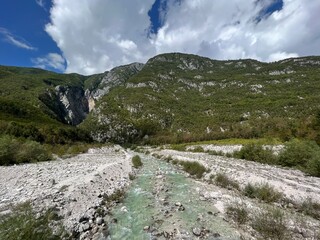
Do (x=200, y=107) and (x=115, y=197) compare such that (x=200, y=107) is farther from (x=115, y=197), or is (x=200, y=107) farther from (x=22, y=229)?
(x=22, y=229)

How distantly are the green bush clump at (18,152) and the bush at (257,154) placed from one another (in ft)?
110

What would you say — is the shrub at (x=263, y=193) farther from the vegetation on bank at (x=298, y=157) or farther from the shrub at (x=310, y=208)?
the vegetation on bank at (x=298, y=157)

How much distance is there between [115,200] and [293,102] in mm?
146527

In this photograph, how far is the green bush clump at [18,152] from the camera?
97.5 feet

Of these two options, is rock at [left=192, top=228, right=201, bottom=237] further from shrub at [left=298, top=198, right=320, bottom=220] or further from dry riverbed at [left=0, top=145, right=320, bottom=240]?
shrub at [left=298, top=198, right=320, bottom=220]

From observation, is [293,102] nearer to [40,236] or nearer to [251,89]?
[251,89]

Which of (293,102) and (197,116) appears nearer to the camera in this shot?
(293,102)

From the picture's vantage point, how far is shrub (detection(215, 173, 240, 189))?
1864 cm

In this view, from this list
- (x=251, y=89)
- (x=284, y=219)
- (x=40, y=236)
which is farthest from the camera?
(x=251, y=89)

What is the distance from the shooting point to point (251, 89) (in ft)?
601

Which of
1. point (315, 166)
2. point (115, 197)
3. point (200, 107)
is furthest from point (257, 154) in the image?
point (200, 107)

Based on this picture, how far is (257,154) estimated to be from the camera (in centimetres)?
3822

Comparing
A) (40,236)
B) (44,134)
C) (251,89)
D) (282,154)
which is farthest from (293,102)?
(40,236)

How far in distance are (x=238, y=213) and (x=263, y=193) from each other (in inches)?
155
